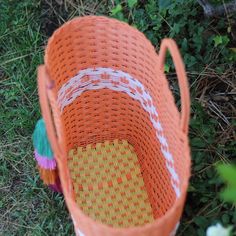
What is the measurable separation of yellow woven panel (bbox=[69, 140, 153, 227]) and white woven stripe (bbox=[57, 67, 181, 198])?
0.18m

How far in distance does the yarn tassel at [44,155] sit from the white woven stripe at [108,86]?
0.28 feet

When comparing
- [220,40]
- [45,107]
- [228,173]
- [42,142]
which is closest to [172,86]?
[220,40]

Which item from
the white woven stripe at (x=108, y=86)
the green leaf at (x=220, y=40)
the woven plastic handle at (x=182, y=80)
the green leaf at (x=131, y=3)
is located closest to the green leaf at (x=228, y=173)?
the woven plastic handle at (x=182, y=80)

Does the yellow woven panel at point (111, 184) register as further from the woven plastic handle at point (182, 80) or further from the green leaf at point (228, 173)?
the green leaf at point (228, 173)

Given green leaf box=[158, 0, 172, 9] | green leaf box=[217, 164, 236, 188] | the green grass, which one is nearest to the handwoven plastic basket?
the green grass

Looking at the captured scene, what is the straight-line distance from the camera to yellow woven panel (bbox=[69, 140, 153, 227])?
145 centimetres

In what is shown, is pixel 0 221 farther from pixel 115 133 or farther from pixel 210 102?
pixel 210 102

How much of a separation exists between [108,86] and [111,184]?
282 mm

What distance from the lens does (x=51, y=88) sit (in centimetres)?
115

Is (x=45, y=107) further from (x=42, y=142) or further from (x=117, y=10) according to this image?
(x=117, y=10)

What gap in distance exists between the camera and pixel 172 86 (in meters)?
1.71

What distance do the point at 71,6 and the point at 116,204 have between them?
838mm

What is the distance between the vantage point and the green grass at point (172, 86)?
1506 mm

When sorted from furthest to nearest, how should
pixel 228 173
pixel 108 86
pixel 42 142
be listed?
Result: pixel 108 86
pixel 42 142
pixel 228 173
